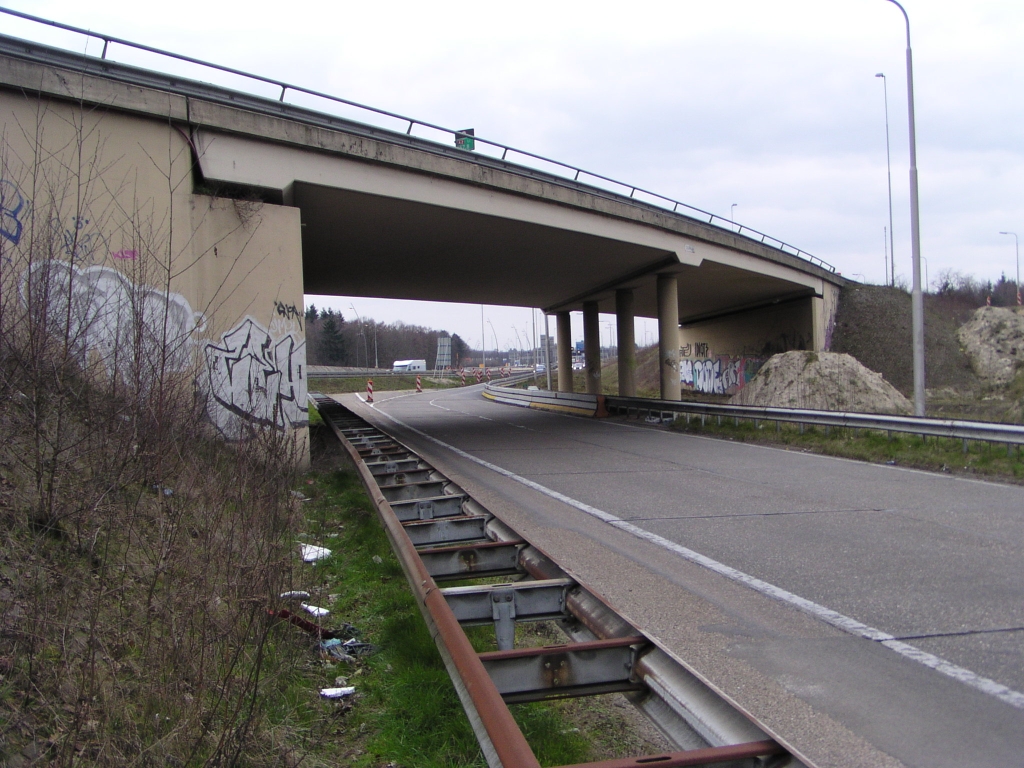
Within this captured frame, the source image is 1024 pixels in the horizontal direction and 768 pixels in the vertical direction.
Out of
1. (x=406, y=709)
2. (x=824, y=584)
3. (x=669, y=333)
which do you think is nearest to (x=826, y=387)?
(x=669, y=333)

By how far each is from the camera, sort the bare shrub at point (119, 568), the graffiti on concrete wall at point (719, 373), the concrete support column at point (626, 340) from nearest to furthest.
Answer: the bare shrub at point (119, 568) → the concrete support column at point (626, 340) → the graffiti on concrete wall at point (719, 373)

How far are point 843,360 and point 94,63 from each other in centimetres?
2167

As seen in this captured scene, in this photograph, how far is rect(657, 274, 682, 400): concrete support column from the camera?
82.6 feet

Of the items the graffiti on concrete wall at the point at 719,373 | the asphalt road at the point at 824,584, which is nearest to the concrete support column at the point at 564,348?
the graffiti on concrete wall at the point at 719,373

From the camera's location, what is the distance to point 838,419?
583 inches

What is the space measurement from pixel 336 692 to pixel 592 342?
28.2 meters

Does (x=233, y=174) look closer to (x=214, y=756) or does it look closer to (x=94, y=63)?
(x=94, y=63)

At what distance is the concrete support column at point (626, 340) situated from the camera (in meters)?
28.0

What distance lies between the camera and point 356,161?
541 inches

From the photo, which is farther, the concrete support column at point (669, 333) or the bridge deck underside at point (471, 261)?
the concrete support column at point (669, 333)

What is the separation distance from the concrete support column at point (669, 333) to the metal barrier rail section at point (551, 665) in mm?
20725

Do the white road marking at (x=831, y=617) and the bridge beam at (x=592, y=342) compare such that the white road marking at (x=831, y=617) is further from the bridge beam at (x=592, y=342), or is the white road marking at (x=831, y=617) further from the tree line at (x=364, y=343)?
the tree line at (x=364, y=343)

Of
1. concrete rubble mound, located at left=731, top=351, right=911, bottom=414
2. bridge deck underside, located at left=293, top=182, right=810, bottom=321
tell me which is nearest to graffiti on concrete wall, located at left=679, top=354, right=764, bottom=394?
bridge deck underside, located at left=293, top=182, right=810, bottom=321

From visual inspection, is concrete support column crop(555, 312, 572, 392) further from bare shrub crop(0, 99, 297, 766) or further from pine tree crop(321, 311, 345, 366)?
pine tree crop(321, 311, 345, 366)
